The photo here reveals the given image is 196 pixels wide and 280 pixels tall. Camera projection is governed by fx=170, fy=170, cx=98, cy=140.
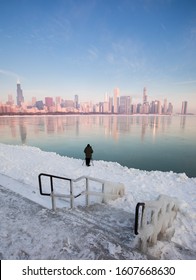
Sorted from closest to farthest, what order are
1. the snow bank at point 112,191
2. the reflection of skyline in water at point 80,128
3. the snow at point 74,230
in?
the snow at point 74,230, the snow bank at point 112,191, the reflection of skyline in water at point 80,128

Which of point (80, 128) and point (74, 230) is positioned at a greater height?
point (74, 230)

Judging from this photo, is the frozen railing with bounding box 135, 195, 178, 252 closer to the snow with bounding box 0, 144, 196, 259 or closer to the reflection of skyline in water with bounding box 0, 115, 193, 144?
the snow with bounding box 0, 144, 196, 259

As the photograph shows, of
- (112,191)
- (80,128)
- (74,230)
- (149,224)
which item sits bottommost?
(80,128)

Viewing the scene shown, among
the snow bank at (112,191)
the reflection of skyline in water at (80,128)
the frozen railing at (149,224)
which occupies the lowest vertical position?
the reflection of skyline in water at (80,128)

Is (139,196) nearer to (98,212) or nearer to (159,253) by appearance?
(98,212)

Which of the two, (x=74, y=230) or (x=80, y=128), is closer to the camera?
(x=74, y=230)

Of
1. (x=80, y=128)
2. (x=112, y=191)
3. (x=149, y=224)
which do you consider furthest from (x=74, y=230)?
(x=80, y=128)

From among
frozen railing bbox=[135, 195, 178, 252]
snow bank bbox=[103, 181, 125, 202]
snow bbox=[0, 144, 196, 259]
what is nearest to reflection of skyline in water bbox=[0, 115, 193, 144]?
snow bank bbox=[103, 181, 125, 202]

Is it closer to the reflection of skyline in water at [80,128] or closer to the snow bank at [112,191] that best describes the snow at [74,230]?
the snow bank at [112,191]

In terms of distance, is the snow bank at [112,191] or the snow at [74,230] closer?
the snow at [74,230]

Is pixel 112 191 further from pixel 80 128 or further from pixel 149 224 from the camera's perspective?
pixel 80 128

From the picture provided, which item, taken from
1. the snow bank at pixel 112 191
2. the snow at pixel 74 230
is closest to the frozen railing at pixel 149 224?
the snow at pixel 74 230

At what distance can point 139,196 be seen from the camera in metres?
7.05

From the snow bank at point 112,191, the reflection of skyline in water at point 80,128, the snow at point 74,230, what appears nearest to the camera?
the snow at point 74,230
